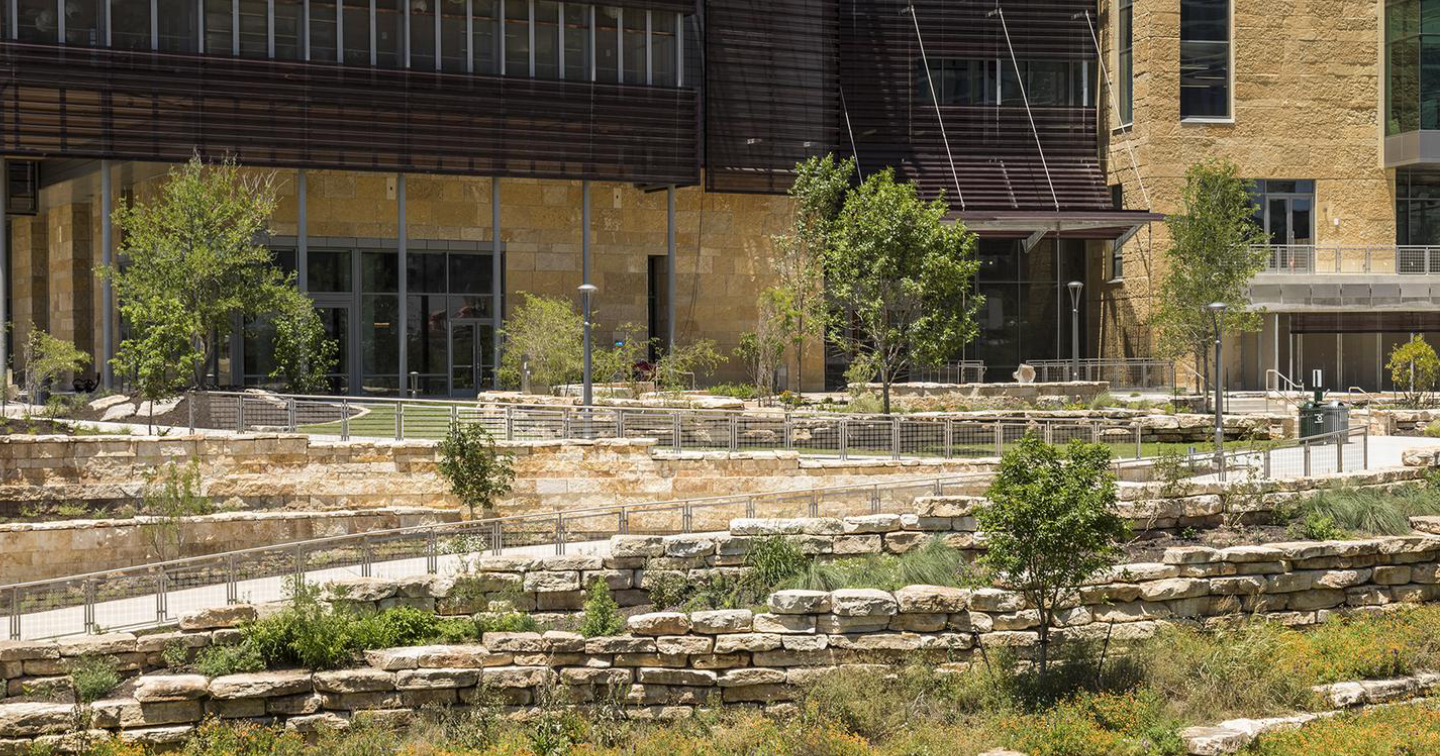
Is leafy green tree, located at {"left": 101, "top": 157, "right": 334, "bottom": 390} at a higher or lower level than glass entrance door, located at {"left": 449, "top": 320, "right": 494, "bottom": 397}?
higher

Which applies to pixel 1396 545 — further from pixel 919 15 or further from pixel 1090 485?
pixel 919 15

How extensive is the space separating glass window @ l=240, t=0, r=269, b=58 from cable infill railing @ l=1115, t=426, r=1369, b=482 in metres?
25.9

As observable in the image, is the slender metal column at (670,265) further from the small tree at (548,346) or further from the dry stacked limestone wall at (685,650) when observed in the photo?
the dry stacked limestone wall at (685,650)

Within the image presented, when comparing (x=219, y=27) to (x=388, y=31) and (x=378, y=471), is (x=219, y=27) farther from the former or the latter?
(x=378, y=471)

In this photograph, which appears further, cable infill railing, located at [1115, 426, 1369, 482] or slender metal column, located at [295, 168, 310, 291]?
slender metal column, located at [295, 168, 310, 291]

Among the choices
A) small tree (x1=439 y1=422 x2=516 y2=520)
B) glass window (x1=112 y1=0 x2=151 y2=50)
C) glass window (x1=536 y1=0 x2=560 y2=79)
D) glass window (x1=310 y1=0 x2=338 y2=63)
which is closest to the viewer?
small tree (x1=439 y1=422 x2=516 y2=520)

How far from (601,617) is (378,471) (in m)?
10.2

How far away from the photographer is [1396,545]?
2081 cm

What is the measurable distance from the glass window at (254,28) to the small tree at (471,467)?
17.8 metres

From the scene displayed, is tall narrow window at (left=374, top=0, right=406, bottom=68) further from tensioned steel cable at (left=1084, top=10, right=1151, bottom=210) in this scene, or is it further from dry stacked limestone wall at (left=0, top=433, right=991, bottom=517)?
tensioned steel cable at (left=1084, top=10, right=1151, bottom=210)

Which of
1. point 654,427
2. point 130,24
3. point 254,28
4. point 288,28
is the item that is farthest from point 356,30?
point 654,427

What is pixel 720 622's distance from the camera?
18.7 meters

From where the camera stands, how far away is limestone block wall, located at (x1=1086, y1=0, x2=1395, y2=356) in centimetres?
5069

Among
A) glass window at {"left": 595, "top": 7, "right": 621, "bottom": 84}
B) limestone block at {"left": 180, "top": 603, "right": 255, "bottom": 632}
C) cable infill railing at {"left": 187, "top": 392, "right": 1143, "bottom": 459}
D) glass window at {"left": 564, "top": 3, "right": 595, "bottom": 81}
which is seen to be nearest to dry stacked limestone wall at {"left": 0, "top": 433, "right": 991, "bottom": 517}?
cable infill railing at {"left": 187, "top": 392, "right": 1143, "bottom": 459}
